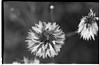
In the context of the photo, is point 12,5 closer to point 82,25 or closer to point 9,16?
point 9,16

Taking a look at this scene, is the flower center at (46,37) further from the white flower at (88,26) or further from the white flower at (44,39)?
the white flower at (88,26)

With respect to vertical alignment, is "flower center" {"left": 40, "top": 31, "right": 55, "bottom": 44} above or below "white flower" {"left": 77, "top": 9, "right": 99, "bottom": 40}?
below

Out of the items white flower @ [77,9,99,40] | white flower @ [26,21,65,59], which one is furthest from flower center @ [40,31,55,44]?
white flower @ [77,9,99,40]

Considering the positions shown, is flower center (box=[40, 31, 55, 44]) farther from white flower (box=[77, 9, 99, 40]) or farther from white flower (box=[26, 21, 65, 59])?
white flower (box=[77, 9, 99, 40])

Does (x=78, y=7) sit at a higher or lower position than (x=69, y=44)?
higher

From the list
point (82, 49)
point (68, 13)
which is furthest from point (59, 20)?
point (82, 49)

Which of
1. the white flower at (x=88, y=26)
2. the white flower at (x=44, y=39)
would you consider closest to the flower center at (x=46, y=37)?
the white flower at (x=44, y=39)
